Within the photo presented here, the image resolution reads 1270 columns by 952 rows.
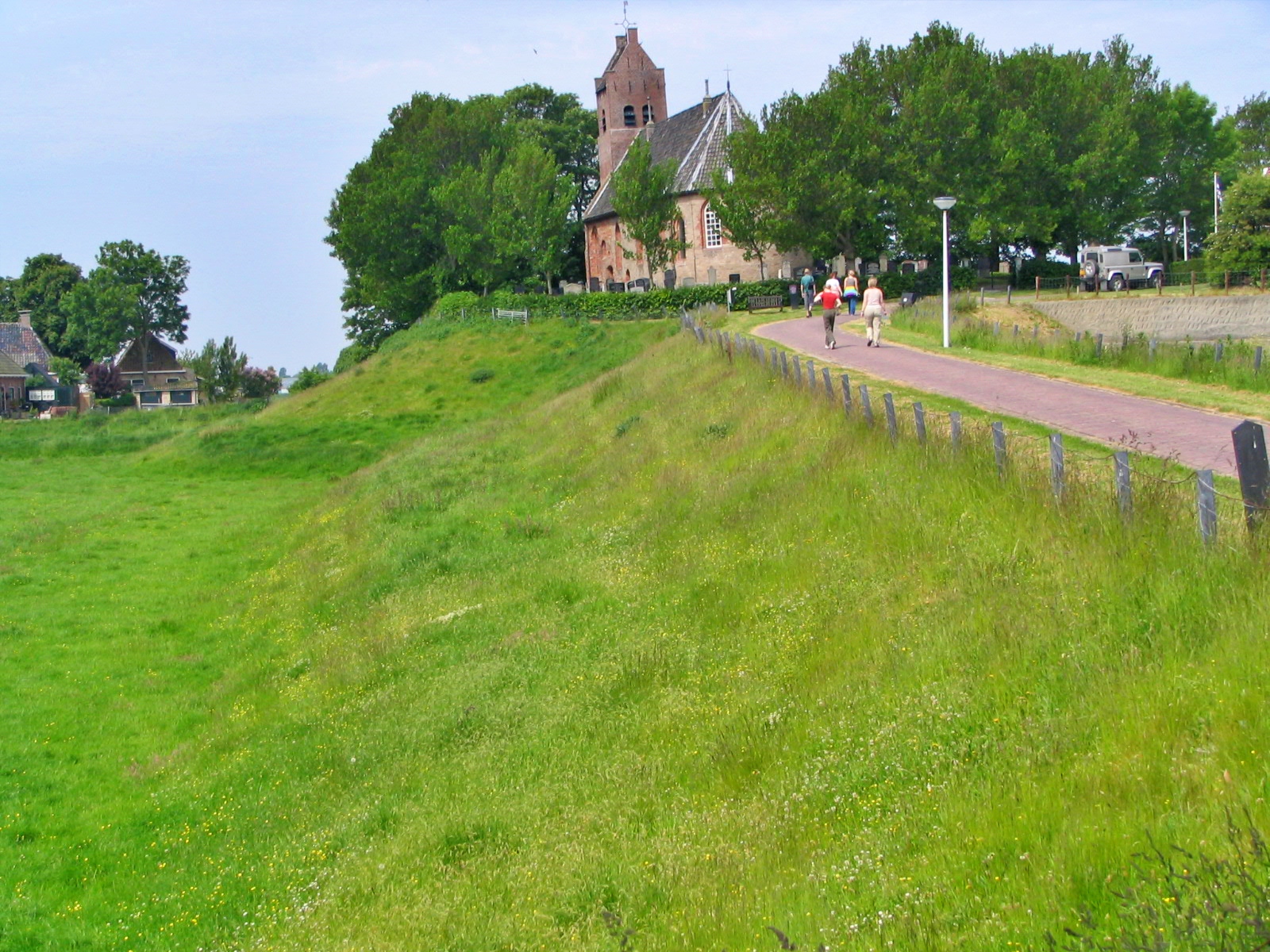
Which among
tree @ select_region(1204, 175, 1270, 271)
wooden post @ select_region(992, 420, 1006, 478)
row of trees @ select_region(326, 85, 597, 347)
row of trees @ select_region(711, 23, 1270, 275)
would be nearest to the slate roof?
row of trees @ select_region(326, 85, 597, 347)

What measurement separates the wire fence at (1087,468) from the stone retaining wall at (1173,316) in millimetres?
29235

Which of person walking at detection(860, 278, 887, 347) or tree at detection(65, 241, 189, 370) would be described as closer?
person walking at detection(860, 278, 887, 347)

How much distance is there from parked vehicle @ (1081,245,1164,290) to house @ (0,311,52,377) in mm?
81524

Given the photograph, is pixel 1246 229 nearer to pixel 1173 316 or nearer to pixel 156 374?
pixel 1173 316

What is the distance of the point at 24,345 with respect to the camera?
323 feet

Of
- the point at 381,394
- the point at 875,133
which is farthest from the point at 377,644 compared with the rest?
the point at 875,133

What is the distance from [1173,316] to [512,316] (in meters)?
28.9

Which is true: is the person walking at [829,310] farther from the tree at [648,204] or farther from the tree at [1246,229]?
the tree at [648,204]

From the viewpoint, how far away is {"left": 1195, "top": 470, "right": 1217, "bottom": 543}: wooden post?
782 centimetres

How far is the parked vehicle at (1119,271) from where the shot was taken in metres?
53.7

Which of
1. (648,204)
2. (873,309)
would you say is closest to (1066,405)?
(873,309)

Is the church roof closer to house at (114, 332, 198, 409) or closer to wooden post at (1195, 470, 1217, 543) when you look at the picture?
house at (114, 332, 198, 409)

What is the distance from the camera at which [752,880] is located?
673 centimetres

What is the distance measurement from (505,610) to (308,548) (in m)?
9.11
